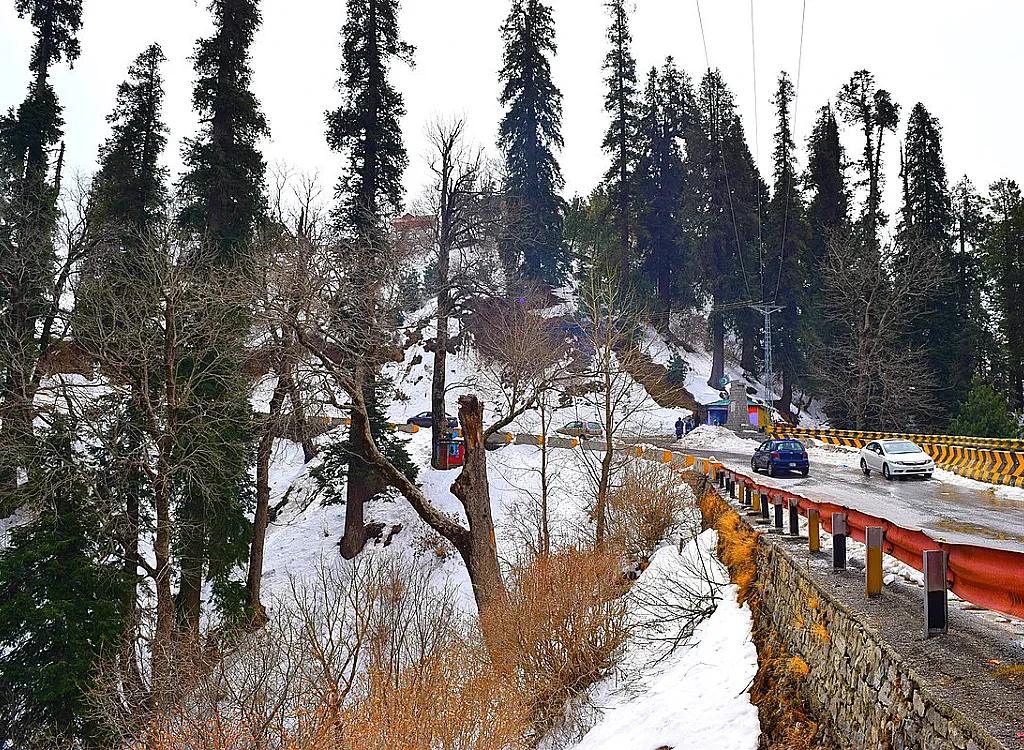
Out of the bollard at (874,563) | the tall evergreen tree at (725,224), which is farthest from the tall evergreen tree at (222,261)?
the tall evergreen tree at (725,224)

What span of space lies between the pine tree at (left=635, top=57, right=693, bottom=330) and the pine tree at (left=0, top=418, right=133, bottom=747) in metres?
43.5

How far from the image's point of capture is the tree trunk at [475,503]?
695 inches

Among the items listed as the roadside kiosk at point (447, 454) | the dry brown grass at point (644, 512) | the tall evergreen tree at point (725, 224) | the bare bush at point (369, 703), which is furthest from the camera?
the tall evergreen tree at point (725, 224)

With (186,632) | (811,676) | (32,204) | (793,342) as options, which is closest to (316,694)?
(186,632)

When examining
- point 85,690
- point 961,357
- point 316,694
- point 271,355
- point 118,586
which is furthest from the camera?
point 961,357

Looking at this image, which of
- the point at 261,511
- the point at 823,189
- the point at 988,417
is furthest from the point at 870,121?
the point at 261,511

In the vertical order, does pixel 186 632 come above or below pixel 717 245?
below

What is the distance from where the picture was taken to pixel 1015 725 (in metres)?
3.74

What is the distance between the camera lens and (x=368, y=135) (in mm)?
27750

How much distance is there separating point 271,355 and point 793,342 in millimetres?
42203

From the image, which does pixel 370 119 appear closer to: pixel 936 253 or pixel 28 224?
pixel 28 224

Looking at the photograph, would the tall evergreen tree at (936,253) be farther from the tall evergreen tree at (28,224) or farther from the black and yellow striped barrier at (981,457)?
the tall evergreen tree at (28,224)

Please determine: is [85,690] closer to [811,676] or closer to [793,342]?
[811,676]

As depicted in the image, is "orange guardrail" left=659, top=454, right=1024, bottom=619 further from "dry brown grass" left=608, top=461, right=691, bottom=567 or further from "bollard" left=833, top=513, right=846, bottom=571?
"dry brown grass" left=608, top=461, right=691, bottom=567
